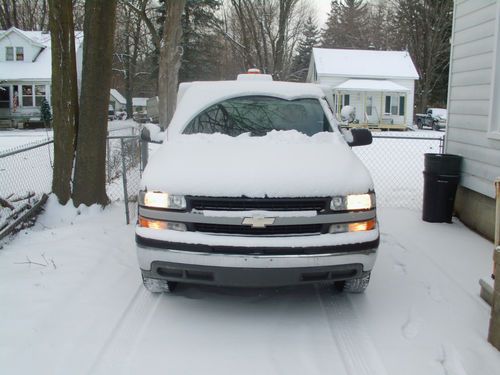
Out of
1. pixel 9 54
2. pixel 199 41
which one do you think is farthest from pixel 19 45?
pixel 199 41

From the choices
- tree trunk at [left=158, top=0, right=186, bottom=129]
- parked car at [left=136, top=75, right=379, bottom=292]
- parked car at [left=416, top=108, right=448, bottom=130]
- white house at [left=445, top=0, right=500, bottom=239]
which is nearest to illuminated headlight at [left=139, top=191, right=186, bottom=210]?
parked car at [left=136, top=75, right=379, bottom=292]

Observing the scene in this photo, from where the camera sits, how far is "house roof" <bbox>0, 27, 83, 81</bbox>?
Result: 3650 cm

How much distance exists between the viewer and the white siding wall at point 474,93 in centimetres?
683

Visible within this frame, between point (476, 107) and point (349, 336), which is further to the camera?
point (476, 107)

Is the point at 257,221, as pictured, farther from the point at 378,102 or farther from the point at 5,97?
the point at 5,97

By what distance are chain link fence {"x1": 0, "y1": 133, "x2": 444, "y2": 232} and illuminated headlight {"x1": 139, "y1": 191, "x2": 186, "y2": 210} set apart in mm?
2959

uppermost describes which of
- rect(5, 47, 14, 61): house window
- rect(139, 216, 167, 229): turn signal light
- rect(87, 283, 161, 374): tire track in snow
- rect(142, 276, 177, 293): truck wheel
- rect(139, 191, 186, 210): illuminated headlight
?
rect(5, 47, 14, 61): house window

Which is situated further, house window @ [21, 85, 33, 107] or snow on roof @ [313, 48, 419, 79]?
snow on roof @ [313, 48, 419, 79]

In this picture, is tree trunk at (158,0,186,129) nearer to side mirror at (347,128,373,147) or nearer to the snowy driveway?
side mirror at (347,128,373,147)

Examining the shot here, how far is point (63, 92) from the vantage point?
743 centimetres

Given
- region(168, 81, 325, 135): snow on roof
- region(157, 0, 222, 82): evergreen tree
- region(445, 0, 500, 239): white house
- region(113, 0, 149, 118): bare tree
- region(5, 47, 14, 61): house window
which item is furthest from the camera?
region(113, 0, 149, 118): bare tree

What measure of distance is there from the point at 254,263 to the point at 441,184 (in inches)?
184

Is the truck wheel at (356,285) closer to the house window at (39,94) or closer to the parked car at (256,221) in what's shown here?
the parked car at (256,221)

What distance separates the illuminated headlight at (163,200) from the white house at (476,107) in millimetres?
4401
